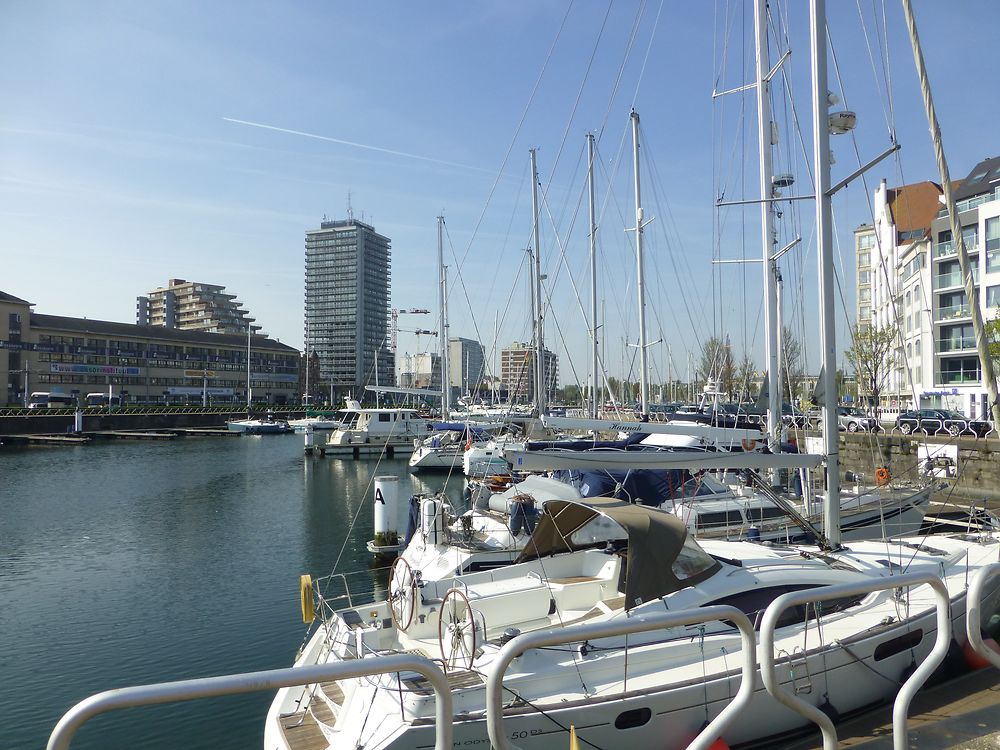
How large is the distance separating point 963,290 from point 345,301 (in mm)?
166048

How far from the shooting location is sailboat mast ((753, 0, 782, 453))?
657 inches

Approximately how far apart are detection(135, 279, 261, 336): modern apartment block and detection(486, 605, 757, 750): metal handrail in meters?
177

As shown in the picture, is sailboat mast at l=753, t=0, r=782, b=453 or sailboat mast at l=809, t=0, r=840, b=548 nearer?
sailboat mast at l=809, t=0, r=840, b=548

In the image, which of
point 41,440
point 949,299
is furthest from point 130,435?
point 949,299

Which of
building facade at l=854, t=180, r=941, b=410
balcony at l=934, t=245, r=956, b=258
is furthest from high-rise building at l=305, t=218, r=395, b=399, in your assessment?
balcony at l=934, t=245, r=956, b=258

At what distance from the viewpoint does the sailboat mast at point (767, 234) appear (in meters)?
16.7

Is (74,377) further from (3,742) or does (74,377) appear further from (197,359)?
(3,742)

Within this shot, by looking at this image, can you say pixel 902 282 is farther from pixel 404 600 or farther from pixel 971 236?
pixel 404 600

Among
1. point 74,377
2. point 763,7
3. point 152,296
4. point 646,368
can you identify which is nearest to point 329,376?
point 152,296

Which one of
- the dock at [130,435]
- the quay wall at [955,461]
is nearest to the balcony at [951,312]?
the quay wall at [955,461]

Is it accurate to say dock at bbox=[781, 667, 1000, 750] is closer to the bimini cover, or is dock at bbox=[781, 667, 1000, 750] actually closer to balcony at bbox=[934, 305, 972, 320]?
the bimini cover

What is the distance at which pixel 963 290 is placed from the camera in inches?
1706

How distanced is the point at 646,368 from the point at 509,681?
79.0 ft

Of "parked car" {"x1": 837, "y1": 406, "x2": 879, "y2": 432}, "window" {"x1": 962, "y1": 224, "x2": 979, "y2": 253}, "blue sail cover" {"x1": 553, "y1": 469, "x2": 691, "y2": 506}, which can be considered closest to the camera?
"blue sail cover" {"x1": 553, "y1": 469, "x2": 691, "y2": 506}
